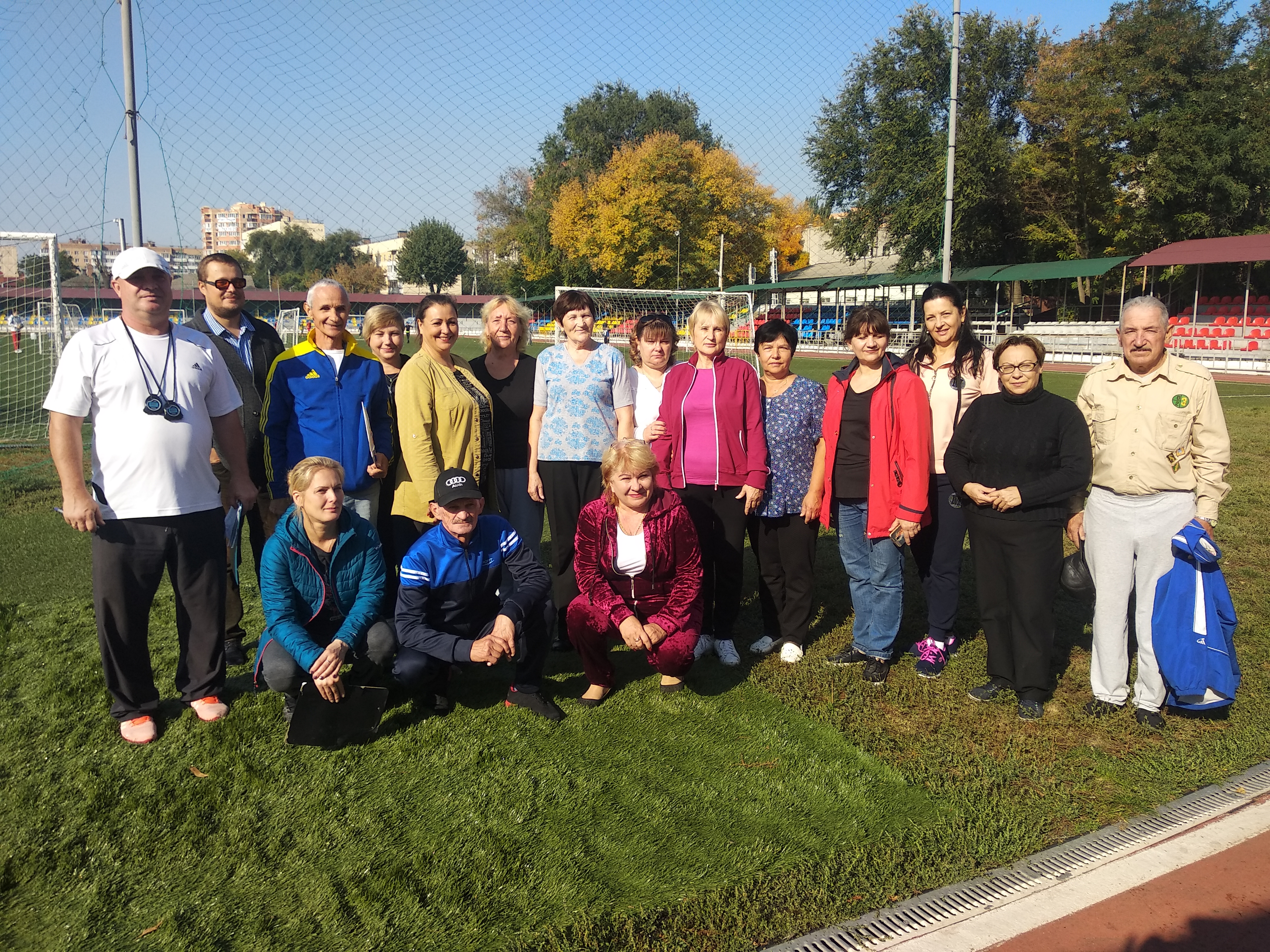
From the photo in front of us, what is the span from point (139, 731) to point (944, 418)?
13.1 feet

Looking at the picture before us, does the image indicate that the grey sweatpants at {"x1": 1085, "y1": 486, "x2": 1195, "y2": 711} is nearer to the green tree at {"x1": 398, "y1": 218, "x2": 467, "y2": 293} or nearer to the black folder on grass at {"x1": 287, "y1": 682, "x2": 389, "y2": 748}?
the black folder on grass at {"x1": 287, "y1": 682, "x2": 389, "y2": 748}

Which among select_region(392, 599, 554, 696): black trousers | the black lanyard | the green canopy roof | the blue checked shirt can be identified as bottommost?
select_region(392, 599, 554, 696): black trousers

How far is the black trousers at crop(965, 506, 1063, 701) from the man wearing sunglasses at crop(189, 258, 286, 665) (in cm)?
352

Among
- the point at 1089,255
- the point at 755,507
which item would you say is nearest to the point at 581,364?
the point at 755,507

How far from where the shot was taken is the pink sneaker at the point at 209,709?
383cm

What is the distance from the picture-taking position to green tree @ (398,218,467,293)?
66.1 meters

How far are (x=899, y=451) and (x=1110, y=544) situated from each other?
100cm

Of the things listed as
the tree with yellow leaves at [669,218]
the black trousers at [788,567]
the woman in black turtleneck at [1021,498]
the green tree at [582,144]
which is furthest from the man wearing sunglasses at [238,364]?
the green tree at [582,144]

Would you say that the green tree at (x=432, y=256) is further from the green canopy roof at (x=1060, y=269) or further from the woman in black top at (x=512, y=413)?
the woman in black top at (x=512, y=413)

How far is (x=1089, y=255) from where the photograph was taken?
39.1m

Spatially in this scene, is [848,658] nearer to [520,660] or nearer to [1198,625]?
[1198,625]

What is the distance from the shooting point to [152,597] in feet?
11.9

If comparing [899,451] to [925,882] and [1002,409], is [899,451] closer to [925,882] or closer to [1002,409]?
[1002,409]

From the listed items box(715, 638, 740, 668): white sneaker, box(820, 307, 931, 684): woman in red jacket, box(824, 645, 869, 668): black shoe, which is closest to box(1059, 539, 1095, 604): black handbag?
box(820, 307, 931, 684): woman in red jacket
